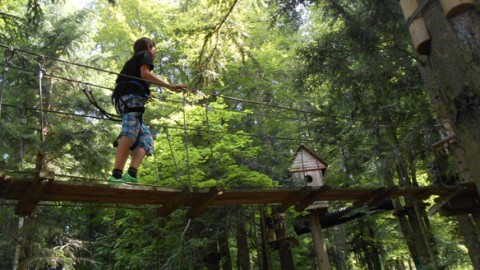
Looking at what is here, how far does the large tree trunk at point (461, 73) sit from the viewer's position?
54.1 inches

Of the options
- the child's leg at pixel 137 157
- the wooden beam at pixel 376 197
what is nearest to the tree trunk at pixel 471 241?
the wooden beam at pixel 376 197

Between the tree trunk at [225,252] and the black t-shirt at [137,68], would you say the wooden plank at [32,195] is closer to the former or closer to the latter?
the black t-shirt at [137,68]

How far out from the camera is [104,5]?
12867 millimetres

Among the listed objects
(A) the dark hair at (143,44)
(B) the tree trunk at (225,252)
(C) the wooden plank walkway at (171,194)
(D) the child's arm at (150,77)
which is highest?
(A) the dark hair at (143,44)

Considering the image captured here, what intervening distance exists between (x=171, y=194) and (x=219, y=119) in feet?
14.6

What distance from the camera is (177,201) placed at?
134 inches

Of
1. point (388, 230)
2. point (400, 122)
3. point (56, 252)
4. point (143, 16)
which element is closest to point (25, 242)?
point (56, 252)

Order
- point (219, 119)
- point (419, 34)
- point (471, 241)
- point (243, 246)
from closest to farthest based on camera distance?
point (419, 34) → point (471, 241) → point (219, 119) → point (243, 246)

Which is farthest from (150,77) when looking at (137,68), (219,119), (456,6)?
(219,119)

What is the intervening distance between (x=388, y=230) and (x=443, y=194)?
6121 millimetres

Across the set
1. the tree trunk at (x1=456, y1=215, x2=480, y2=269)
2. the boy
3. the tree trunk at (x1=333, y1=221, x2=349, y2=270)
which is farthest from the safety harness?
the tree trunk at (x1=333, y1=221, x2=349, y2=270)

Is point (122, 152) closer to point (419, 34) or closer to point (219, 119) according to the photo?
point (419, 34)

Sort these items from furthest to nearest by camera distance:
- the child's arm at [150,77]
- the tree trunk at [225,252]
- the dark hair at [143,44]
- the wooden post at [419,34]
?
the tree trunk at [225,252] → the dark hair at [143,44] → the child's arm at [150,77] → the wooden post at [419,34]

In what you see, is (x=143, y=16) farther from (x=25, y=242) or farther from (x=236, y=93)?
(x=25, y=242)
